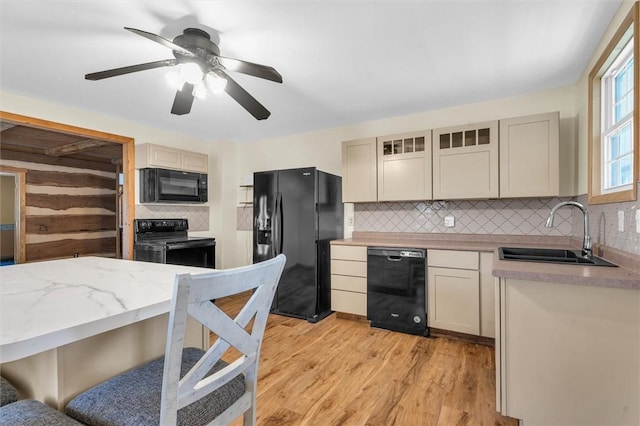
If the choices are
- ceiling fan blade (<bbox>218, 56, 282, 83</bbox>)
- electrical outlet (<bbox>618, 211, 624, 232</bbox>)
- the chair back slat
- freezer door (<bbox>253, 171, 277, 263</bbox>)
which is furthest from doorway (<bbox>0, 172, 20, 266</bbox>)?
electrical outlet (<bbox>618, 211, 624, 232</bbox>)

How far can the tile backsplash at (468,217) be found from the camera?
2.86 meters

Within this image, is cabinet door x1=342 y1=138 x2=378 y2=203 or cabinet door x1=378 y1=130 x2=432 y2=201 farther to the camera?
cabinet door x1=342 y1=138 x2=378 y2=203

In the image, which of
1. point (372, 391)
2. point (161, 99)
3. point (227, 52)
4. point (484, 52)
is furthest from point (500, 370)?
point (161, 99)

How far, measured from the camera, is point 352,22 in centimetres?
185

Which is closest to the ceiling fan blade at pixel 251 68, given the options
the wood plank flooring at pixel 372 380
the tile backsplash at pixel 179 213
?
the wood plank flooring at pixel 372 380

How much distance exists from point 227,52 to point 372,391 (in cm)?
250

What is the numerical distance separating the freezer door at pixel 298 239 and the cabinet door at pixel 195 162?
138cm

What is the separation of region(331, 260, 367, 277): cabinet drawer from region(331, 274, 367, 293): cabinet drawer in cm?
4

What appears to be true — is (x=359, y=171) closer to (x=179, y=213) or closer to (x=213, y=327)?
(x=179, y=213)

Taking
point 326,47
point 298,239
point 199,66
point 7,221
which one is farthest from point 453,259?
point 7,221

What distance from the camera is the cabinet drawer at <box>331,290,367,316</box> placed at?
3217 mm

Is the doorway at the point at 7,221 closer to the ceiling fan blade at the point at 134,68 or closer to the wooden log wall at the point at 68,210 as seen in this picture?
the wooden log wall at the point at 68,210

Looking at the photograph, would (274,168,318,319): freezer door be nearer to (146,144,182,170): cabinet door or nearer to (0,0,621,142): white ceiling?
(0,0,621,142): white ceiling

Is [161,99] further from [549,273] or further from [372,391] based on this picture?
[549,273]
